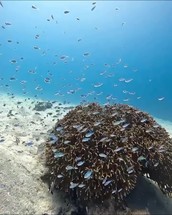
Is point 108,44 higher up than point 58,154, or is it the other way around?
point 108,44

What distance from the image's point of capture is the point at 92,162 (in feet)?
22.2

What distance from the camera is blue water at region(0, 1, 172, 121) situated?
7650cm

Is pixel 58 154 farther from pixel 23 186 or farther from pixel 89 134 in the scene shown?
pixel 23 186

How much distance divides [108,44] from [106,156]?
181 metres

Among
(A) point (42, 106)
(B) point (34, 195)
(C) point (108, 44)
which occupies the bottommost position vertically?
(B) point (34, 195)

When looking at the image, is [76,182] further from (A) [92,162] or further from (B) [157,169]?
(B) [157,169]

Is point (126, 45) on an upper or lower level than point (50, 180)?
upper

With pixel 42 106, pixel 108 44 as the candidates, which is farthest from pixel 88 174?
pixel 108 44

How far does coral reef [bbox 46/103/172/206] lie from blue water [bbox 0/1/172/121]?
1695 inches

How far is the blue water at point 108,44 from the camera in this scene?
251 feet

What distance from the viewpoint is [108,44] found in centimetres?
18288

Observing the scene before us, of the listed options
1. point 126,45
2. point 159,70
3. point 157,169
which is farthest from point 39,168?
point 126,45

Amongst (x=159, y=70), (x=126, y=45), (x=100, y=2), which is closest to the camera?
(x=100, y=2)

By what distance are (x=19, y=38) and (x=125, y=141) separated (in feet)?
654
